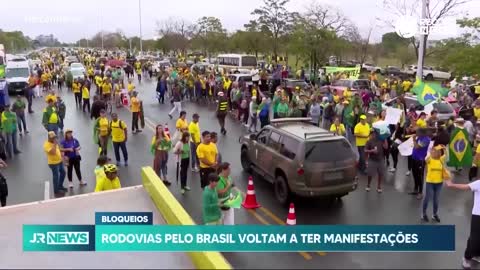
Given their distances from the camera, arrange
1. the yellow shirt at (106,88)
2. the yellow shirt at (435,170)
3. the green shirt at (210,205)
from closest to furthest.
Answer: the green shirt at (210,205)
the yellow shirt at (435,170)
the yellow shirt at (106,88)

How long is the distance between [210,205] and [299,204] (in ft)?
12.4

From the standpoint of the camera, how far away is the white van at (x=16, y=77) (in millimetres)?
30547

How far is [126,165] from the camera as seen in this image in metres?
13.7

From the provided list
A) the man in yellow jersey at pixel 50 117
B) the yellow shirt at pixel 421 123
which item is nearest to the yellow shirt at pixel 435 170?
the yellow shirt at pixel 421 123

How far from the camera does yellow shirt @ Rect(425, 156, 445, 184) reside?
8.94 m

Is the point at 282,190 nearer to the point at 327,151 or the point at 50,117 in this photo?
the point at 327,151

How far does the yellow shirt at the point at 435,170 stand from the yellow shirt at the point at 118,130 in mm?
8136

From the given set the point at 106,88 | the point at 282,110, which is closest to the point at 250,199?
the point at 282,110

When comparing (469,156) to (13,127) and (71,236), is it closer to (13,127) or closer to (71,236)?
(71,236)

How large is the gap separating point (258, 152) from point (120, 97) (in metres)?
15.2

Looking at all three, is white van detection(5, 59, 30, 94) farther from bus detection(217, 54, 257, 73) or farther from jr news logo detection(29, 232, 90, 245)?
jr news logo detection(29, 232, 90, 245)

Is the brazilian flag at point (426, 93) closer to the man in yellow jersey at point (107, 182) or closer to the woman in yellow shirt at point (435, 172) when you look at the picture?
the woman in yellow shirt at point (435, 172)

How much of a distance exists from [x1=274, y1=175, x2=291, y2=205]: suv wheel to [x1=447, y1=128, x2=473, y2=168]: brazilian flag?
5.47 m

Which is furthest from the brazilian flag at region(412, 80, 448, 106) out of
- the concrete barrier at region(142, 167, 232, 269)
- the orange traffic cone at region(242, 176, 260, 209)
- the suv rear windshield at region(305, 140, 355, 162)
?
the concrete barrier at region(142, 167, 232, 269)
